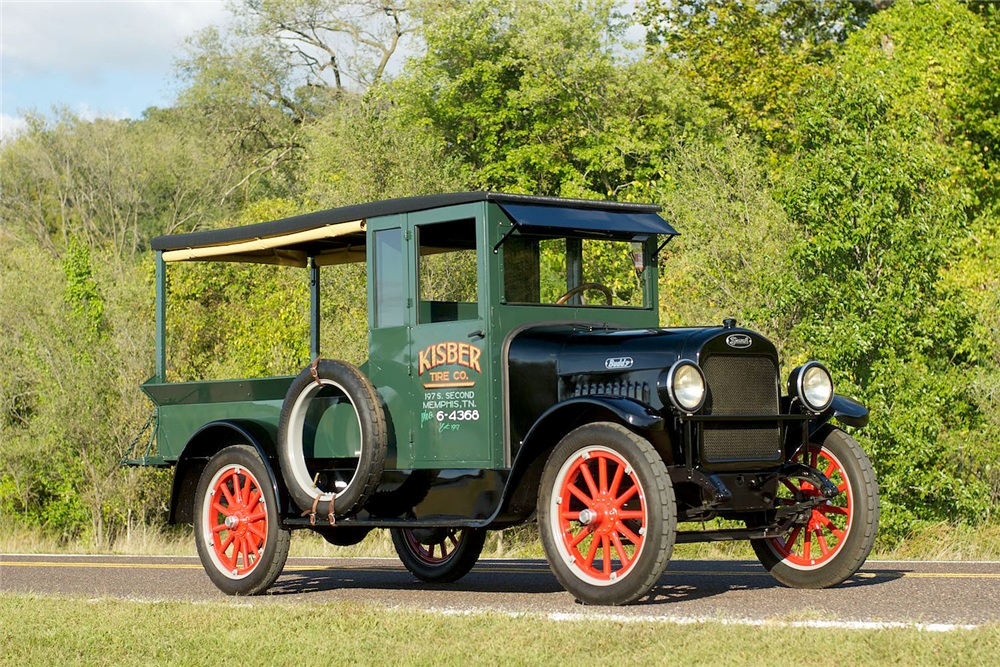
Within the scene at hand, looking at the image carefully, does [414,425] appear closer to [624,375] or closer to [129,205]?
[624,375]

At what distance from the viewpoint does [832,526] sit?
9320mm

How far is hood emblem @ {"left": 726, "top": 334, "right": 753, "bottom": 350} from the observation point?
857 cm

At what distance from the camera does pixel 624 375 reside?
28.2 feet

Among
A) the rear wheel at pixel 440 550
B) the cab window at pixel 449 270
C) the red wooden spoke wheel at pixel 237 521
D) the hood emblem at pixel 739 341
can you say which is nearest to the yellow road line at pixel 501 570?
the rear wheel at pixel 440 550

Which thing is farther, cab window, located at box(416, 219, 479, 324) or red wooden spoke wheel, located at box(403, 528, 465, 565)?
red wooden spoke wheel, located at box(403, 528, 465, 565)

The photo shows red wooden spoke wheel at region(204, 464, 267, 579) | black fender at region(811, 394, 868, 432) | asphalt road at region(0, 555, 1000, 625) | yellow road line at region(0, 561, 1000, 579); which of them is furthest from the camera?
red wooden spoke wheel at region(204, 464, 267, 579)

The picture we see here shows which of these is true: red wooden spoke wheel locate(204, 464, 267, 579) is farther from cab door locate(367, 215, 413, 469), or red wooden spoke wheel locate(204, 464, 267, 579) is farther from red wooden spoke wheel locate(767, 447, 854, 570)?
red wooden spoke wheel locate(767, 447, 854, 570)

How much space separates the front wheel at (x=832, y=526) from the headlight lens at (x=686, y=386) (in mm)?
1198

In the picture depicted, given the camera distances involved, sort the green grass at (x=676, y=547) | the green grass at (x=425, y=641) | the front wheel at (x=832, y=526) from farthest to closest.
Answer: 1. the green grass at (x=676, y=547)
2. the front wheel at (x=832, y=526)
3. the green grass at (x=425, y=641)

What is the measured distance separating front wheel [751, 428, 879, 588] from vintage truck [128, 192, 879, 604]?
1 centimetres

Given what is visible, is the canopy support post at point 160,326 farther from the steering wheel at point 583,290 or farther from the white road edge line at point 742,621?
the white road edge line at point 742,621

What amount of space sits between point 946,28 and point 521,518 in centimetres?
2617

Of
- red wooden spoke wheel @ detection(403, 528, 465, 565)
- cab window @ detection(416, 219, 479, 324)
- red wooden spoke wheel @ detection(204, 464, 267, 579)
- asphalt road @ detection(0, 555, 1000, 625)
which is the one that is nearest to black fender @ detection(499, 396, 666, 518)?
asphalt road @ detection(0, 555, 1000, 625)

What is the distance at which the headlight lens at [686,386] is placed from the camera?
8.14 meters
